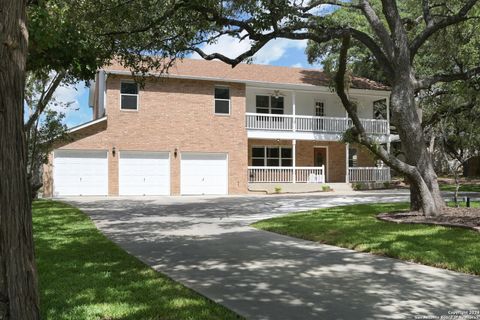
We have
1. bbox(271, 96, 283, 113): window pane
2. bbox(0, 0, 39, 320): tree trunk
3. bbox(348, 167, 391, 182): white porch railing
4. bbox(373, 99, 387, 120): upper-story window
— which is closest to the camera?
bbox(0, 0, 39, 320): tree trunk

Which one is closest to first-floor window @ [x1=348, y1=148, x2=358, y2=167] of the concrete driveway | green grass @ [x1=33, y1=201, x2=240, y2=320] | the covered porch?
the covered porch

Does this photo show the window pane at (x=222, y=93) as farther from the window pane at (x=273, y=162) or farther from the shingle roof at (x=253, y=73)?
the window pane at (x=273, y=162)

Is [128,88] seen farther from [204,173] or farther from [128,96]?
[204,173]

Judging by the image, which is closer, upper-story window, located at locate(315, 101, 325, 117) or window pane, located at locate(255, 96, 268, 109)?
window pane, located at locate(255, 96, 268, 109)

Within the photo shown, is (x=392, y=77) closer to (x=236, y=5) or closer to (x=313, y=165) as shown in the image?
(x=236, y=5)

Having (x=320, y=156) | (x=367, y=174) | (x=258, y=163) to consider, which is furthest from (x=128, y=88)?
(x=367, y=174)

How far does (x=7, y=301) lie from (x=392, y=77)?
1255 centimetres

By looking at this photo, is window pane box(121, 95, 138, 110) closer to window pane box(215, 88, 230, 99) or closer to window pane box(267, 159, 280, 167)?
window pane box(215, 88, 230, 99)

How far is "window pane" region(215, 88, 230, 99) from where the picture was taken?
28.2 metres

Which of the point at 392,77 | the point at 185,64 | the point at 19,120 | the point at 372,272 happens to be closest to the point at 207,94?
the point at 185,64

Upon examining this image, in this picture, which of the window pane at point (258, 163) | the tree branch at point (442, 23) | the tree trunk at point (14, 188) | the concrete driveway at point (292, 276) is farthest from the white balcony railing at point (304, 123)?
the tree trunk at point (14, 188)

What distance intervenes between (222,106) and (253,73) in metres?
3.33

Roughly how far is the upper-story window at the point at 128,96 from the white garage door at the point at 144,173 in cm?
239

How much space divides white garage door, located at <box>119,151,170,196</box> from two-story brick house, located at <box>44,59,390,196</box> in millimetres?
53
